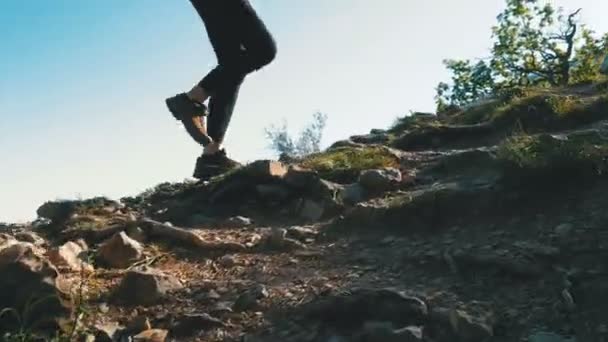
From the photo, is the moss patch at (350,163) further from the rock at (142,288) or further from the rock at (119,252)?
the rock at (142,288)

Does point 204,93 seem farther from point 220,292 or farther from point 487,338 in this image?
point 487,338

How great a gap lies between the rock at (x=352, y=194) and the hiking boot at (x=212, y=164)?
1320 millimetres

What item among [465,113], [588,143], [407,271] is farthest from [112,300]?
[465,113]

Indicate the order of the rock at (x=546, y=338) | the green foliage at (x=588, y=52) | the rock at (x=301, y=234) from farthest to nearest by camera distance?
the green foliage at (x=588, y=52), the rock at (x=301, y=234), the rock at (x=546, y=338)

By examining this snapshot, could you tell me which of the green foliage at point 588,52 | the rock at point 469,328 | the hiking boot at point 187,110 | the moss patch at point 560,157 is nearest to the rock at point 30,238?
the hiking boot at point 187,110

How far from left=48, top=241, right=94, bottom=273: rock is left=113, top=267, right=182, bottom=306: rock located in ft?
1.09

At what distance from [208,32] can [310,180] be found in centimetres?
147

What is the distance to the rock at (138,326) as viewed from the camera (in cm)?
278

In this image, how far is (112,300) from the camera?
3090 millimetres

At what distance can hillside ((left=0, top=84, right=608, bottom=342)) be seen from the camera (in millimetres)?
2656

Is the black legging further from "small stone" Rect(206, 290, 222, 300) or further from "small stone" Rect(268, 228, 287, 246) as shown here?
"small stone" Rect(206, 290, 222, 300)

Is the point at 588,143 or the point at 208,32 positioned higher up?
the point at 208,32

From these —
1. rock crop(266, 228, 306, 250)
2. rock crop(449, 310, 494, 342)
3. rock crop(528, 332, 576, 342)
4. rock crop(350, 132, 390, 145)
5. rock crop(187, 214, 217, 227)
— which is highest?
rock crop(350, 132, 390, 145)

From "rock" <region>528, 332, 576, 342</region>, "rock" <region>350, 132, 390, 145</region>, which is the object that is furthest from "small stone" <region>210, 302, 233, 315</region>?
"rock" <region>350, 132, 390, 145</region>
